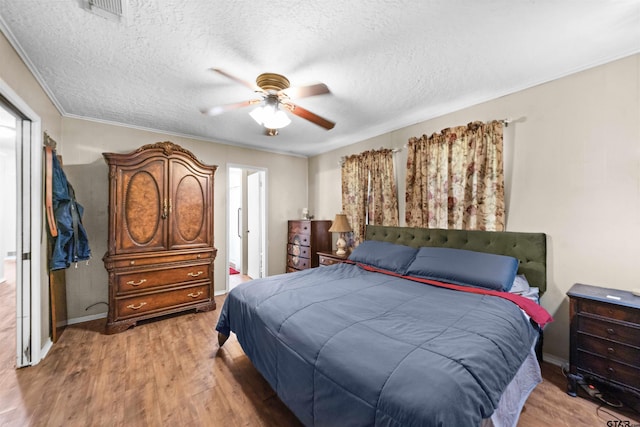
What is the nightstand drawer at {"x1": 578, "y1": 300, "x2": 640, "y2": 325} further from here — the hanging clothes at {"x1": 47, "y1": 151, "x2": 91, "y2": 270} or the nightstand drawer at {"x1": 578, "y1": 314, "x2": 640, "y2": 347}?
the hanging clothes at {"x1": 47, "y1": 151, "x2": 91, "y2": 270}

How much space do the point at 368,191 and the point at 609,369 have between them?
2850 millimetres

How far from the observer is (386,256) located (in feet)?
9.82

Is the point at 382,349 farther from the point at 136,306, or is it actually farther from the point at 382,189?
the point at 136,306

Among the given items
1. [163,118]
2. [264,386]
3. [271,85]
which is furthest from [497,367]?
[163,118]

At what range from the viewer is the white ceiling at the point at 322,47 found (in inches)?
60.3

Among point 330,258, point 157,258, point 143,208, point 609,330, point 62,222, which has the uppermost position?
point 143,208

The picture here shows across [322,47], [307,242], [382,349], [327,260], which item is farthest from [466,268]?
[307,242]

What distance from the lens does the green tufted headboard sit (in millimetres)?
2338

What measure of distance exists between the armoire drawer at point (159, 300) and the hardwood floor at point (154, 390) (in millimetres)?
323

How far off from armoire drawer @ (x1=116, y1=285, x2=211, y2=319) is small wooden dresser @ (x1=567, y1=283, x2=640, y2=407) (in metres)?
3.82

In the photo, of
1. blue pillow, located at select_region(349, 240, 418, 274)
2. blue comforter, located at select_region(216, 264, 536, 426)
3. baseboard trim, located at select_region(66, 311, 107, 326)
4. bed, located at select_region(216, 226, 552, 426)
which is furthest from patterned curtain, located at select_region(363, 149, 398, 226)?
baseboard trim, located at select_region(66, 311, 107, 326)

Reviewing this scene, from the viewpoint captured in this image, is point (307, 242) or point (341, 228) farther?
point (307, 242)

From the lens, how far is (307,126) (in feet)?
11.5

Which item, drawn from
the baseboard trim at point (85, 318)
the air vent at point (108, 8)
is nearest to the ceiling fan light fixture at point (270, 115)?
the air vent at point (108, 8)
